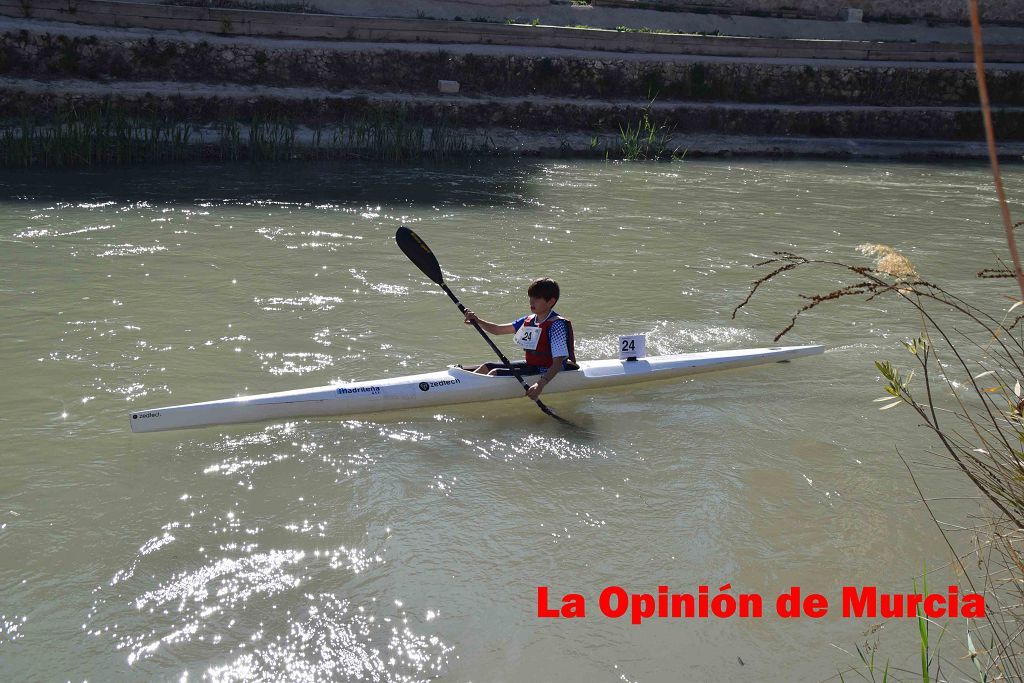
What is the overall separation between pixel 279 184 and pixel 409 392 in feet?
22.9

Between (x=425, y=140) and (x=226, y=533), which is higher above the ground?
(x=425, y=140)

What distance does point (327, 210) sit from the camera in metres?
10.1

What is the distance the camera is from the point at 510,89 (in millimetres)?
15805

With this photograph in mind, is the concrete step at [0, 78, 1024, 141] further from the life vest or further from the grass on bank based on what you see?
the life vest

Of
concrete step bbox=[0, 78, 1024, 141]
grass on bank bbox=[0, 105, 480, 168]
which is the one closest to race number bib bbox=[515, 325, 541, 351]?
grass on bank bbox=[0, 105, 480, 168]

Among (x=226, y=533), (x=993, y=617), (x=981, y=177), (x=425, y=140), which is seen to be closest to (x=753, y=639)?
(x=993, y=617)

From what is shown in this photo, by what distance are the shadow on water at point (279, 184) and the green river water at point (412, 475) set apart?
128cm

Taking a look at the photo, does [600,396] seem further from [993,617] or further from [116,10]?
[116,10]

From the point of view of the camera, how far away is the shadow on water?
33.4 feet

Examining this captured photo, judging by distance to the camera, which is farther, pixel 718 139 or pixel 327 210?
pixel 718 139

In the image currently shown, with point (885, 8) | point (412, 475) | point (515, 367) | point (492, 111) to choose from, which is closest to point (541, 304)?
point (515, 367)

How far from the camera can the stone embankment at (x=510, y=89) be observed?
13438 millimetres

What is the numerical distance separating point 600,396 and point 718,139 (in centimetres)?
1151

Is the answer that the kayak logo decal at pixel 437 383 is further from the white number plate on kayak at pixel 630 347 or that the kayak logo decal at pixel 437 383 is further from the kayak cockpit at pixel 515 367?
the white number plate on kayak at pixel 630 347
